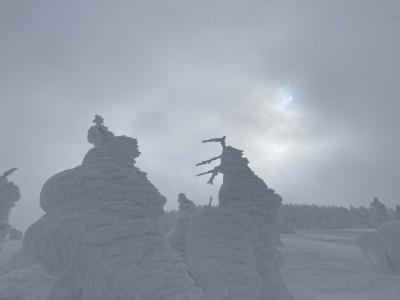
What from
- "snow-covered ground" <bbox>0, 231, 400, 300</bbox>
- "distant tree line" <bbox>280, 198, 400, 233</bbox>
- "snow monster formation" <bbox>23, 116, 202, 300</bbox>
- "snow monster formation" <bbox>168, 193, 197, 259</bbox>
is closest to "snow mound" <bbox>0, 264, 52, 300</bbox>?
"snow-covered ground" <bbox>0, 231, 400, 300</bbox>

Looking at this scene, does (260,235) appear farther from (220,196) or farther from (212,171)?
(212,171)

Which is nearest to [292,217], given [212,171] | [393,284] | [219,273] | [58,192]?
[393,284]

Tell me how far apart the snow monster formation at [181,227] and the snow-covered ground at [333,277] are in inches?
277

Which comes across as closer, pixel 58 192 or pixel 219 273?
pixel 58 192

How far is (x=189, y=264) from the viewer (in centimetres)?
1498

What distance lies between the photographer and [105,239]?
848cm

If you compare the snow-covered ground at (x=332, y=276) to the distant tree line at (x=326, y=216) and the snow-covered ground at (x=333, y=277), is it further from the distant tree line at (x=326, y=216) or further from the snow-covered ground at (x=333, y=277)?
the distant tree line at (x=326, y=216)

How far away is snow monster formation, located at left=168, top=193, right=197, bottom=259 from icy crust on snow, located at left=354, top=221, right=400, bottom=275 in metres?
14.2

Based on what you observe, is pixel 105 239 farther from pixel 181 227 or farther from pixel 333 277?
pixel 333 277

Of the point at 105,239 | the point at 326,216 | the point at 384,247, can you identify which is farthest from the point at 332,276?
the point at 326,216

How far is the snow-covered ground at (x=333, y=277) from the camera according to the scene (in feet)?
60.5

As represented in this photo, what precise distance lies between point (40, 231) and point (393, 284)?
67.8ft

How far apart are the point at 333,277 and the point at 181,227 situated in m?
11.5

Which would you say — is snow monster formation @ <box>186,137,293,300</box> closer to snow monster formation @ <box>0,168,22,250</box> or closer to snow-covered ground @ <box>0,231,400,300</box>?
snow-covered ground @ <box>0,231,400,300</box>
